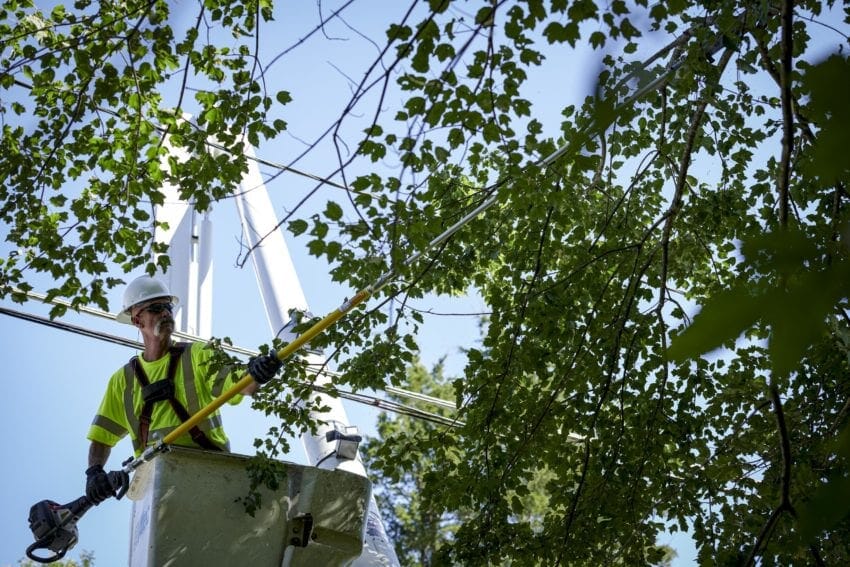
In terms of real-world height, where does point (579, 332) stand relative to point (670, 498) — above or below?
above

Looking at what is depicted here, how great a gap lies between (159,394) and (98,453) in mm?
600

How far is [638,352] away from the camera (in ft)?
18.4

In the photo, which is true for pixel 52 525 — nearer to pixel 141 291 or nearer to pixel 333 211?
pixel 141 291

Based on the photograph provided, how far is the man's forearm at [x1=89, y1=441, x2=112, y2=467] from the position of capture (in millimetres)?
5922

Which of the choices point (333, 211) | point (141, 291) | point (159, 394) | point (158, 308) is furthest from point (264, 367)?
point (141, 291)

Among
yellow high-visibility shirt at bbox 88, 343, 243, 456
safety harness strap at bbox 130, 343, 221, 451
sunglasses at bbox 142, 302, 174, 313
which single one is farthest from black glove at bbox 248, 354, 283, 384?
sunglasses at bbox 142, 302, 174, 313

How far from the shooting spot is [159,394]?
567 centimetres

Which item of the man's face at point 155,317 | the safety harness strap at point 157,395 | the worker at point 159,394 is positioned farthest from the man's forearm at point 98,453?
the man's face at point 155,317

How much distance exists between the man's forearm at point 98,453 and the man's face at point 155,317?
2.19ft

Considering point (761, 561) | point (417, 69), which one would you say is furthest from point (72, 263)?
point (761, 561)

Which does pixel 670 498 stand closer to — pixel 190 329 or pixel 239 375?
pixel 239 375

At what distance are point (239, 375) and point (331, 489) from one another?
2.42 feet

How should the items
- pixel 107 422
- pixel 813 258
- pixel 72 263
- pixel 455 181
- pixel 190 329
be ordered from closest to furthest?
pixel 813 258
pixel 72 263
pixel 455 181
pixel 107 422
pixel 190 329

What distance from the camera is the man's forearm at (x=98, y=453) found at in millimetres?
5922
